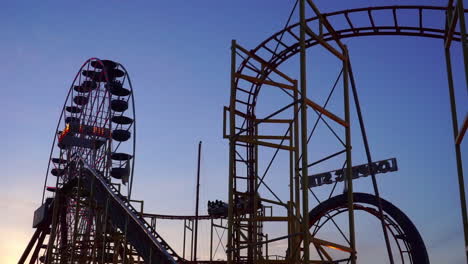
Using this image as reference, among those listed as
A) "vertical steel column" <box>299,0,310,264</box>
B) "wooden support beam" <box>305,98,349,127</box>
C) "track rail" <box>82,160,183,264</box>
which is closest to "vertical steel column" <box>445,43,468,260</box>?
"vertical steel column" <box>299,0,310,264</box>

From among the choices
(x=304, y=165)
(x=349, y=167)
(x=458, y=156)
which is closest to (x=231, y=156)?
(x=304, y=165)

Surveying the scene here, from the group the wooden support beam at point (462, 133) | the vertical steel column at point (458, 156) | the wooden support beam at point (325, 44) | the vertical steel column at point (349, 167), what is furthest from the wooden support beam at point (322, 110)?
the wooden support beam at point (462, 133)

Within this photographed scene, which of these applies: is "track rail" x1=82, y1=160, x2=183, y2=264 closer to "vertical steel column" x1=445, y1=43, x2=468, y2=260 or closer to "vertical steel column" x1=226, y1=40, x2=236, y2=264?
"vertical steel column" x1=226, y1=40, x2=236, y2=264

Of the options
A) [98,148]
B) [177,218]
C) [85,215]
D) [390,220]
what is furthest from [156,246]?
[177,218]

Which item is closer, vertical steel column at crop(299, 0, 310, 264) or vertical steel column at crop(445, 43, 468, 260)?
vertical steel column at crop(445, 43, 468, 260)

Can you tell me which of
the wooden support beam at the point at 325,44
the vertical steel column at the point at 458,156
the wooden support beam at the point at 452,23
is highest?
the wooden support beam at the point at 325,44

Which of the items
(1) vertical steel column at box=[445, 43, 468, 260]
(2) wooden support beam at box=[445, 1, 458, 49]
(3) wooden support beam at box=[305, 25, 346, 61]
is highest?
(3) wooden support beam at box=[305, 25, 346, 61]

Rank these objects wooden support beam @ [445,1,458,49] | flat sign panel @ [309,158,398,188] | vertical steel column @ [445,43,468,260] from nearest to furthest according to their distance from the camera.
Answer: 1. vertical steel column @ [445,43,468,260]
2. wooden support beam @ [445,1,458,49]
3. flat sign panel @ [309,158,398,188]

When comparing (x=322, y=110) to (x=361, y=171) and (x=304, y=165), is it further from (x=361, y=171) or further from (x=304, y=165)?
(x=361, y=171)

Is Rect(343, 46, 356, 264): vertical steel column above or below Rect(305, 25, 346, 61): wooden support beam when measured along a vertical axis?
below

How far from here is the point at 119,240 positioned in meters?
22.7

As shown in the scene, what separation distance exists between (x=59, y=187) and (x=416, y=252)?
19.0m

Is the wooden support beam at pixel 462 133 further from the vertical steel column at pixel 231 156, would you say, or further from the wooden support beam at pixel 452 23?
the vertical steel column at pixel 231 156

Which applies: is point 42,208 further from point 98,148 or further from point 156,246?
point 156,246
